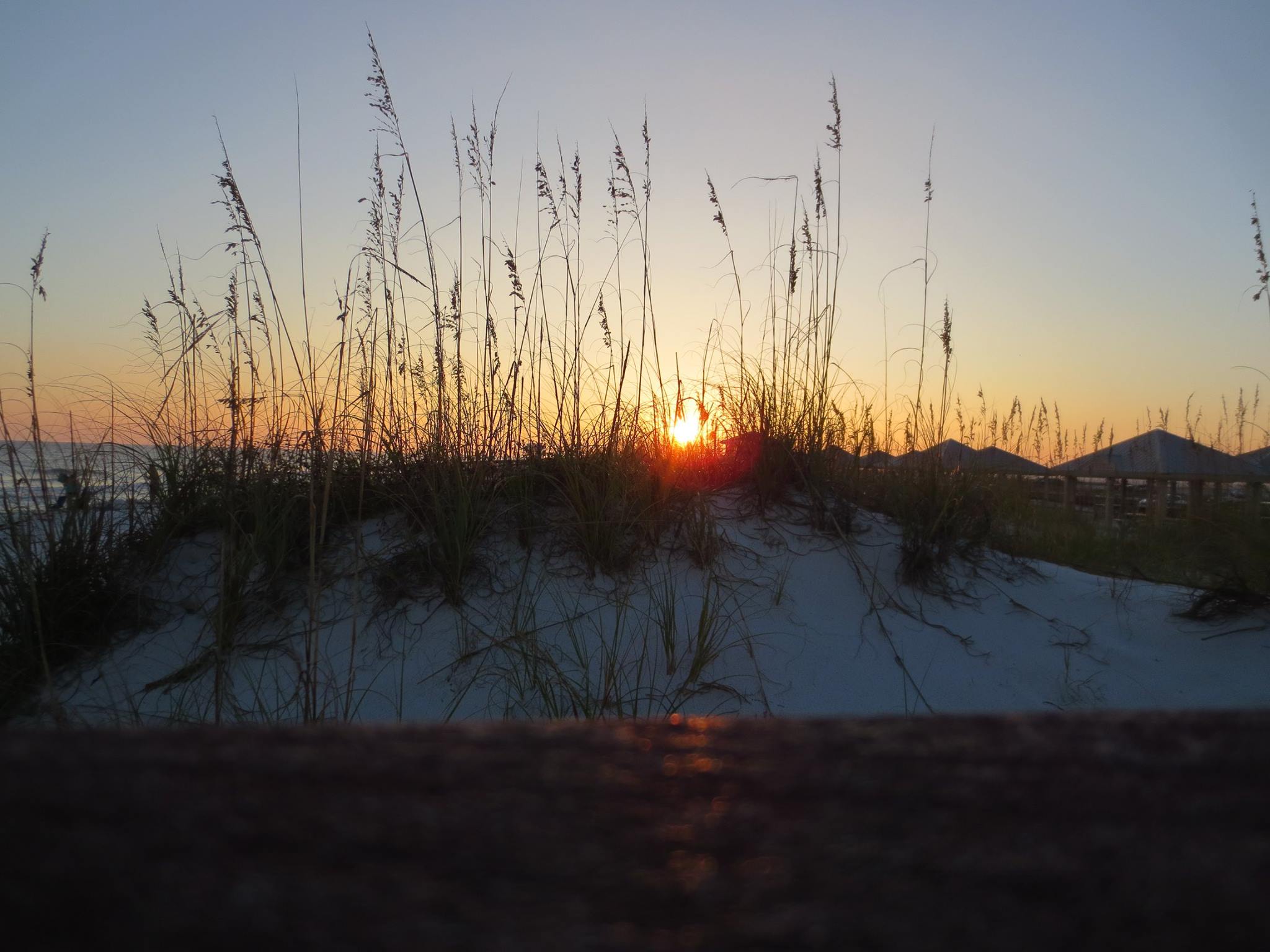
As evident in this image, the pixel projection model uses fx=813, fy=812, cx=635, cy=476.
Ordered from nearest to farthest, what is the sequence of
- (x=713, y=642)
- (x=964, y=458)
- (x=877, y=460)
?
(x=713, y=642) → (x=877, y=460) → (x=964, y=458)

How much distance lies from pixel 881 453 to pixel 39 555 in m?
3.88

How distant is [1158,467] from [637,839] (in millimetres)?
12202

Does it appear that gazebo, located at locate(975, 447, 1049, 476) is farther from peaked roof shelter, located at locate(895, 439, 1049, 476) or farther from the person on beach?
the person on beach

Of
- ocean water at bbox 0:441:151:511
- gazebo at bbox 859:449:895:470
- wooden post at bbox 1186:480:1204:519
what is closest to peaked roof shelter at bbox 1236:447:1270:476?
wooden post at bbox 1186:480:1204:519

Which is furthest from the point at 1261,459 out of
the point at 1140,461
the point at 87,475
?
the point at 87,475

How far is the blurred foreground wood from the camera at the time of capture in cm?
23

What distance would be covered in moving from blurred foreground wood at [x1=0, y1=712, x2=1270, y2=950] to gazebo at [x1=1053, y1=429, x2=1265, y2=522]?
16.9ft

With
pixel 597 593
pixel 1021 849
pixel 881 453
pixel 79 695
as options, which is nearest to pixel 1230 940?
pixel 1021 849

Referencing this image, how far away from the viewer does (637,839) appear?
0.87 feet

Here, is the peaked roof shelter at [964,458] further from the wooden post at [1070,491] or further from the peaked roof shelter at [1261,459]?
the wooden post at [1070,491]

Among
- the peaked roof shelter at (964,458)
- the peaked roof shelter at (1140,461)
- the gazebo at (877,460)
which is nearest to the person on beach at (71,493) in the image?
the gazebo at (877,460)

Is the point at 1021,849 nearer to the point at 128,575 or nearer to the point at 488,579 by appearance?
the point at 488,579

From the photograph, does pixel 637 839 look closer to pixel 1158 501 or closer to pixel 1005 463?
pixel 1005 463

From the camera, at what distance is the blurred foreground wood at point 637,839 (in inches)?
9.0
